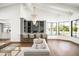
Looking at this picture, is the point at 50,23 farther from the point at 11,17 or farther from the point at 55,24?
the point at 11,17

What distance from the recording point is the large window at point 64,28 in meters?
11.4

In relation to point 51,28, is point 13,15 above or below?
above

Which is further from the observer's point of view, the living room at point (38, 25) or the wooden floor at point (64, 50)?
the living room at point (38, 25)

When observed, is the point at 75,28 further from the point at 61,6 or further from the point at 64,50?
the point at 64,50

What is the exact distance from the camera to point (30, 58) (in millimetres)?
2756

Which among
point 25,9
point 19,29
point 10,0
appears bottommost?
point 19,29

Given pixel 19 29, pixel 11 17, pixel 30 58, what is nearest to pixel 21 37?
pixel 19 29

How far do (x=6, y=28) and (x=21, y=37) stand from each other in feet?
9.10

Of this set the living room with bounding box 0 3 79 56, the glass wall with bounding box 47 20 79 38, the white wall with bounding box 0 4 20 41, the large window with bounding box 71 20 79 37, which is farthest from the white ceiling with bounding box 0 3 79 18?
the glass wall with bounding box 47 20 79 38


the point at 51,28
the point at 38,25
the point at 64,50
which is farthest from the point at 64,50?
the point at 51,28

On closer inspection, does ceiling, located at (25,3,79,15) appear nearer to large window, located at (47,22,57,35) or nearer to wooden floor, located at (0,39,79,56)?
wooden floor, located at (0,39,79,56)

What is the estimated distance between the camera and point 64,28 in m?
12.0

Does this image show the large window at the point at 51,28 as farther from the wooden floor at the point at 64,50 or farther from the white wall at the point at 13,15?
the wooden floor at the point at 64,50

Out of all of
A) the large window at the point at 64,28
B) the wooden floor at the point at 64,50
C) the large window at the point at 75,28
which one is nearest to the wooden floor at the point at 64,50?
the wooden floor at the point at 64,50
